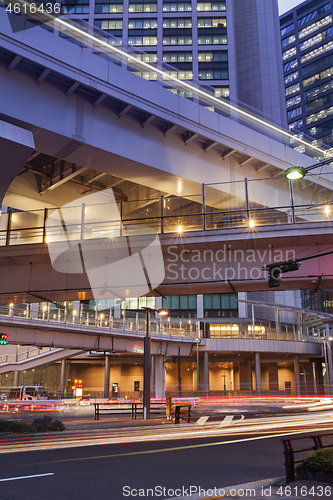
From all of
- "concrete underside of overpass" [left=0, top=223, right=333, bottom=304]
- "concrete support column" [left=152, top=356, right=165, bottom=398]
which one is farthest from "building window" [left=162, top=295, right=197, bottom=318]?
"concrete underside of overpass" [left=0, top=223, right=333, bottom=304]

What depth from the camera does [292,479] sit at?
7934 millimetres

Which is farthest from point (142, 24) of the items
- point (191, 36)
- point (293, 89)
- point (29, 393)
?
point (293, 89)

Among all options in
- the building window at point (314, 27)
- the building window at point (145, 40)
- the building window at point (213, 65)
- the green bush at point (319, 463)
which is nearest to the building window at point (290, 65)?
the building window at point (314, 27)

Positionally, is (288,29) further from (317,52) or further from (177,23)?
(177,23)

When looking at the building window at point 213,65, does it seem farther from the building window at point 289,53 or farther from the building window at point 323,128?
the building window at point 289,53

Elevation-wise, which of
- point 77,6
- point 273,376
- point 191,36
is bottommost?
point 273,376

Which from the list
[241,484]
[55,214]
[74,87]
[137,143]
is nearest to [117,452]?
[241,484]

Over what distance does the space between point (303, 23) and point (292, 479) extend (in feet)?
497

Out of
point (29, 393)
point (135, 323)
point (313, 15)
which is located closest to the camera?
point (29, 393)

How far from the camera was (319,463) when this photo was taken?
7.93 metres

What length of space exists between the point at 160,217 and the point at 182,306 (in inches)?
2700

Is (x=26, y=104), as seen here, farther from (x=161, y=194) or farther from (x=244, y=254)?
(x=244, y=254)

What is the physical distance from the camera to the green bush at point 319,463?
7762 mm

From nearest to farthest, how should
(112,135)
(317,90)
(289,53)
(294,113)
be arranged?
1. (112,135)
2. (317,90)
3. (294,113)
4. (289,53)
